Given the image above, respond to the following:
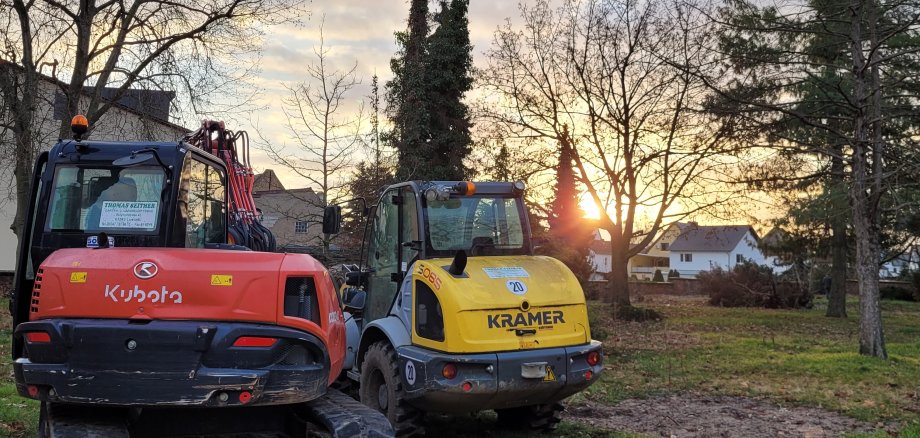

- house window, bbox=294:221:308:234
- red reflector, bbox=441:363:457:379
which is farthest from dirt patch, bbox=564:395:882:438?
house window, bbox=294:221:308:234

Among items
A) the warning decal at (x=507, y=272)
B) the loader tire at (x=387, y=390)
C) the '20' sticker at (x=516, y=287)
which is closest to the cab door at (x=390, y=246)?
the loader tire at (x=387, y=390)

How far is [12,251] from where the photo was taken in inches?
1240

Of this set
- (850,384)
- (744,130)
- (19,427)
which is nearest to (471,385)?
(19,427)

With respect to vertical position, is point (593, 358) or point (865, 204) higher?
point (865, 204)

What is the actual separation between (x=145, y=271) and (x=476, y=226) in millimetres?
3755

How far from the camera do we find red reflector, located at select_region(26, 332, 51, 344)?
12.8 ft

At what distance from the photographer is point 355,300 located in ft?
26.7

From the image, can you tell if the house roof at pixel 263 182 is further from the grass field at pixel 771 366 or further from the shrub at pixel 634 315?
the shrub at pixel 634 315

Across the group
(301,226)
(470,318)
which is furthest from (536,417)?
(301,226)

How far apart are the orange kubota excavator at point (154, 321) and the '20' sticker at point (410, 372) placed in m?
1.30

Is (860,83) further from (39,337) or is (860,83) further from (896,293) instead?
(896,293)

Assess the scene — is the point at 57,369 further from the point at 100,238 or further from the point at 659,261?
the point at 659,261

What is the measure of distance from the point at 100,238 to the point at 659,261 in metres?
91.5

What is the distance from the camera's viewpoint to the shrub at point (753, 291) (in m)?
31.2
